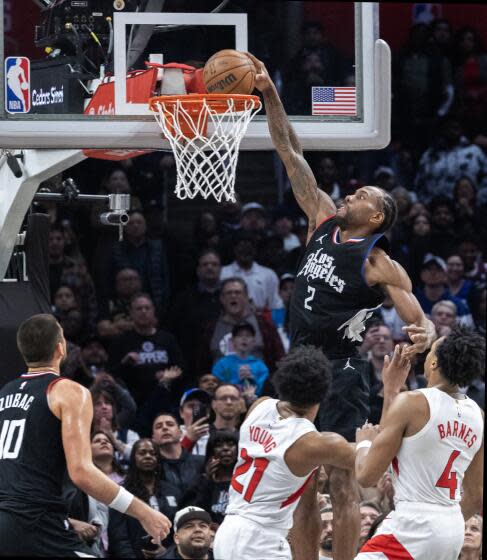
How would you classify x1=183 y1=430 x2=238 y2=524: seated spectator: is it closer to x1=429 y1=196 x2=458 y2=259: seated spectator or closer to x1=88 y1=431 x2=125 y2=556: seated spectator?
x1=88 y1=431 x2=125 y2=556: seated spectator

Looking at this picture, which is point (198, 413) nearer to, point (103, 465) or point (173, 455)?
point (173, 455)

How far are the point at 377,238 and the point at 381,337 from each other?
4.14 metres

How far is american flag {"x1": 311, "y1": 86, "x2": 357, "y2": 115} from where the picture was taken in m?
7.70

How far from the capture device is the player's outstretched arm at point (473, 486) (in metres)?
6.35

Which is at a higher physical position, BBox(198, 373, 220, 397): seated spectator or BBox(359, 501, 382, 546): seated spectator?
BBox(198, 373, 220, 397): seated spectator

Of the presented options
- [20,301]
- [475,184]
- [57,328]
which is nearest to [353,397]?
[57,328]

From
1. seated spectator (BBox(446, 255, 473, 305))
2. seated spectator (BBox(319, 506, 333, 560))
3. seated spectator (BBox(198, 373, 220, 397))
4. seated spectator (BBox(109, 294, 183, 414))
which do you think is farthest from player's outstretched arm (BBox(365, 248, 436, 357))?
seated spectator (BBox(446, 255, 473, 305))

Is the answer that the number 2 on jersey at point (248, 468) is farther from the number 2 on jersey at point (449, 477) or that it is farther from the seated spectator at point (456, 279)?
the seated spectator at point (456, 279)

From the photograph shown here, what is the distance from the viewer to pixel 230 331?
11766 millimetres

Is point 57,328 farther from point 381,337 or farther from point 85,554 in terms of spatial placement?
point 381,337

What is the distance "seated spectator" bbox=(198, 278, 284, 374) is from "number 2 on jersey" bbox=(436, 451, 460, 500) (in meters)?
5.49

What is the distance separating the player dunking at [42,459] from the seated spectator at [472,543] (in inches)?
107

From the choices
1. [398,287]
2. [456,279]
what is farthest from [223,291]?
[398,287]

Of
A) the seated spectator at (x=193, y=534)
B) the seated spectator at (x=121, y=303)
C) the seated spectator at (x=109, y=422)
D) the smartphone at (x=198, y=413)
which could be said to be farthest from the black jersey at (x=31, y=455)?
the seated spectator at (x=121, y=303)
